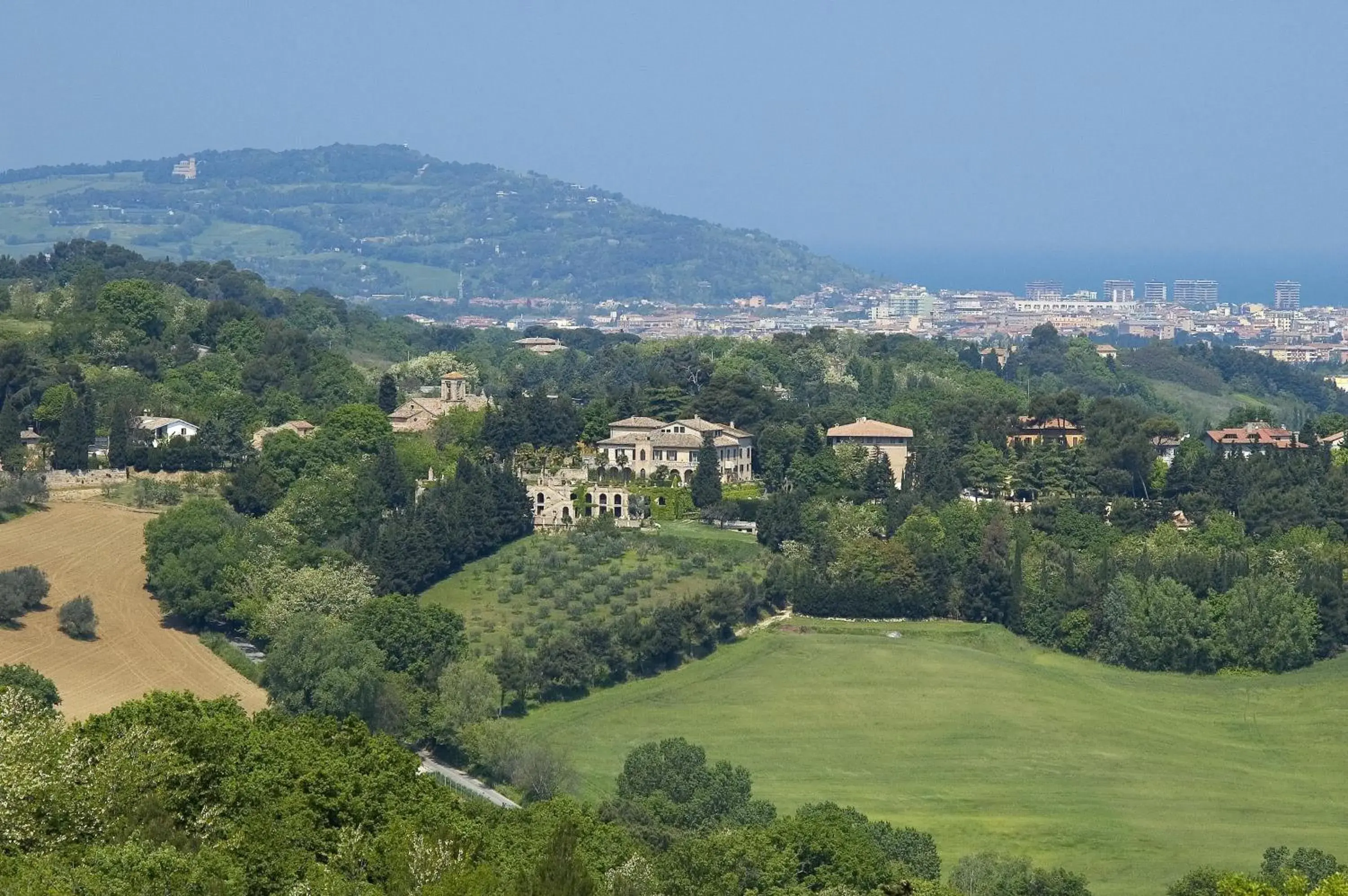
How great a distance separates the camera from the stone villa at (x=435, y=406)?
77.6 meters

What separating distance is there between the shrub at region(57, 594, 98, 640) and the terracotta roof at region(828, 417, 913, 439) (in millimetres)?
25698

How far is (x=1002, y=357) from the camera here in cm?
13088

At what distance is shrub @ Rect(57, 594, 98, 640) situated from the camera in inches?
2229

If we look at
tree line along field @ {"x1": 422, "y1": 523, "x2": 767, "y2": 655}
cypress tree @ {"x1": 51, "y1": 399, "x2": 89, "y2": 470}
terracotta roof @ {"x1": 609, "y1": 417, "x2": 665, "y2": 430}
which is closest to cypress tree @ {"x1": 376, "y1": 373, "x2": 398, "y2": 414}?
terracotta roof @ {"x1": 609, "y1": 417, "x2": 665, "y2": 430}

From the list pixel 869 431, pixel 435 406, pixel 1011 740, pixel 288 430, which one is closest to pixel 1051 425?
pixel 869 431

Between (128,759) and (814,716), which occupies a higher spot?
(128,759)

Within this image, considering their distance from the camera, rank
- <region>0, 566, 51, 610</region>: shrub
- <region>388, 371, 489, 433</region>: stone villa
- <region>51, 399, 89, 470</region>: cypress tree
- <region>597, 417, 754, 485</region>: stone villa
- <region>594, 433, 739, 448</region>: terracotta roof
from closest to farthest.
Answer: <region>0, 566, 51, 610</region>: shrub, <region>51, 399, 89, 470</region>: cypress tree, <region>597, 417, 754, 485</region>: stone villa, <region>594, 433, 739, 448</region>: terracotta roof, <region>388, 371, 489, 433</region>: stone villa

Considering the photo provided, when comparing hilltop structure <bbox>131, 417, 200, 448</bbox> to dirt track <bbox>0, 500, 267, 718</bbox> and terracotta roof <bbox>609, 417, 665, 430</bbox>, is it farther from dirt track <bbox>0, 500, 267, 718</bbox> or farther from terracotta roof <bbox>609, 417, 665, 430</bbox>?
terracotta roof <bbox>609, 417, 665, 430</bbox>

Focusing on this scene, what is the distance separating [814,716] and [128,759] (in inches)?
946

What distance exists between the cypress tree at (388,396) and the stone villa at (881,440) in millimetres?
14512

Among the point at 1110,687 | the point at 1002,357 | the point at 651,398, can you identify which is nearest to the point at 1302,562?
the point at 1110,687

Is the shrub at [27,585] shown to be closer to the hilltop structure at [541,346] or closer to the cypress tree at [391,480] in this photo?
the cypress tree at [391,480]

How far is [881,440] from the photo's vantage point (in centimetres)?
7519

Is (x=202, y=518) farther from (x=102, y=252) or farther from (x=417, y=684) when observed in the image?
(x=102, y=252)
